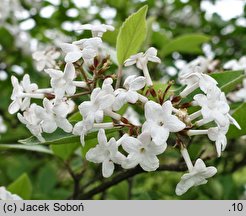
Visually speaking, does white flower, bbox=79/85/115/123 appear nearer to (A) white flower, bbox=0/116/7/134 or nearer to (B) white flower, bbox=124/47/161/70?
(B) white flower, bbox=124/47/161/70

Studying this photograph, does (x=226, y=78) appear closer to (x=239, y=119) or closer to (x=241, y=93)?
(x=239, y=119)

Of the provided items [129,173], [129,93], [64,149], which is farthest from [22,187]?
[129,93]

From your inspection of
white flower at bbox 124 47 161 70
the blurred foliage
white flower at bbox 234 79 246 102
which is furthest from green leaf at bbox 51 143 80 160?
the blurred foliage

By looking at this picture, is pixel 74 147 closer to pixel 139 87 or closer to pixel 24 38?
pixel 139 87

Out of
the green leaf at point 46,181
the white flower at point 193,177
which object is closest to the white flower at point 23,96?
the white flower at point 193,177

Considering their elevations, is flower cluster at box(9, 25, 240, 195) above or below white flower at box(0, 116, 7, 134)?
Answer: below

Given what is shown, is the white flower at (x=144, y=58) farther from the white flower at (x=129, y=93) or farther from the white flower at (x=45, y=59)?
the white flower at (x=45, y=59)
